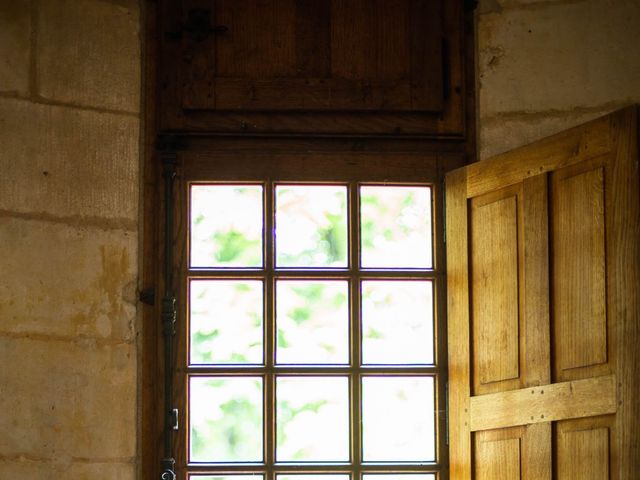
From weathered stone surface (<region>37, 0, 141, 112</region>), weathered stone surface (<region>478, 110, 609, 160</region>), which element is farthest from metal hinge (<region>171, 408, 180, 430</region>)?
weathered stone surface (<region>478, 110, 609, 160</region>)

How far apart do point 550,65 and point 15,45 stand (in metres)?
1.84

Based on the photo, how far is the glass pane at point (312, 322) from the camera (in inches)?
141

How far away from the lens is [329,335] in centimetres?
360

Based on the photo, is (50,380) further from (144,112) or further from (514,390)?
(514,390)

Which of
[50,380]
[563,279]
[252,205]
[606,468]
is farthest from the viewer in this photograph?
[252,205]

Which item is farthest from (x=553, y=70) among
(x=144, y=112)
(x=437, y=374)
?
(x=144, y=112)

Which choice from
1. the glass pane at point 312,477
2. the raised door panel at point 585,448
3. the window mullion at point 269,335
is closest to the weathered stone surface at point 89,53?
the window mullion at point 269,335

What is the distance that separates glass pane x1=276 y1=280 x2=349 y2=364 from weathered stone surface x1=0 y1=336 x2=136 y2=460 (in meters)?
0.53

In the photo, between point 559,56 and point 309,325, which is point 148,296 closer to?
point 309,325

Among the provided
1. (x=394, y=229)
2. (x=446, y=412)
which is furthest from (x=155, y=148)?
(x=446, y=412)

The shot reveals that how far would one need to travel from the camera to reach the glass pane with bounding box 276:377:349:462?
354 cm

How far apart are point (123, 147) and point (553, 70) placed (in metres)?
1.52

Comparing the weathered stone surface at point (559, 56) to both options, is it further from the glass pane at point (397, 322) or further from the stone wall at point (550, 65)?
the glass pane at point (397, 322)

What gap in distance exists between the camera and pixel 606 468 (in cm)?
282
